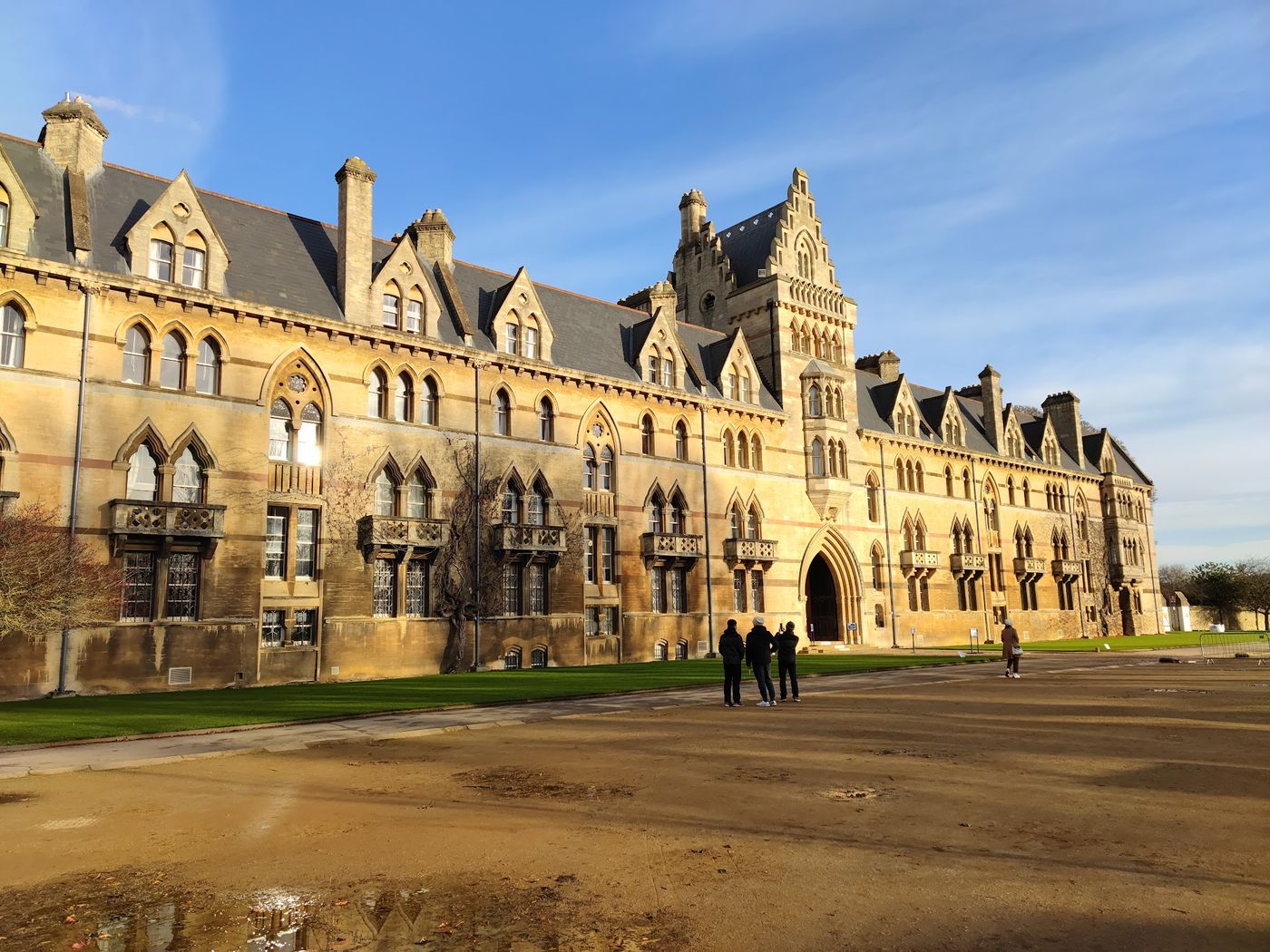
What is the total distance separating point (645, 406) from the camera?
39.8m

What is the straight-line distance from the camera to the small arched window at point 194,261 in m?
27.8

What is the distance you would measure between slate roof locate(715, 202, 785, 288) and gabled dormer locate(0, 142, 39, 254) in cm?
3358

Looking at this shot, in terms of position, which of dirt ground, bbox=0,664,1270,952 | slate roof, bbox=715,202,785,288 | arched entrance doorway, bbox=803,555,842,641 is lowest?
dirt ground, bbox=0,664,1270,952

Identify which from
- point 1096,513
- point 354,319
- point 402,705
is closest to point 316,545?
point 354,319

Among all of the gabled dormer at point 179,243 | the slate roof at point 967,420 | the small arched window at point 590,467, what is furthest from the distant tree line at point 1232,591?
the gabled dormer at point 179,243

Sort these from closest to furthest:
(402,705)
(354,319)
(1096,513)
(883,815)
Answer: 1. (883,815)
2. (402,705)
3. (354,319)
4. (1096,513)

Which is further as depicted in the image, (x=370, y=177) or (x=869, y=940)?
(x=370, y=177)

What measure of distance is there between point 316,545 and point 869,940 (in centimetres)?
2630

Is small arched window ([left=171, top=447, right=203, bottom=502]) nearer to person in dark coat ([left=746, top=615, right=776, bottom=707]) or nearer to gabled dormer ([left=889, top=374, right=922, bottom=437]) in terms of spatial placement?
person in dark coat ([left=746, top=615, right=776, bottom=707])

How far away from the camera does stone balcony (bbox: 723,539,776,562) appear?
41.6 metres

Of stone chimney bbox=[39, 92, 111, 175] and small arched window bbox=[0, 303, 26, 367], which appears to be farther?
stone chimney bbox=[39, 92, 111, 175]

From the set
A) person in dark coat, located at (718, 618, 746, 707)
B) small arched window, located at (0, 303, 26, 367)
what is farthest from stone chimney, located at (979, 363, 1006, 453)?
small arched window, located at (0, 303, 26, 367)

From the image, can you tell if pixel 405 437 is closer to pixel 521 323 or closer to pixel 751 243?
pixel 521 323

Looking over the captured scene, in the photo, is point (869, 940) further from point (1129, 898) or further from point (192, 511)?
point (192, 511)
